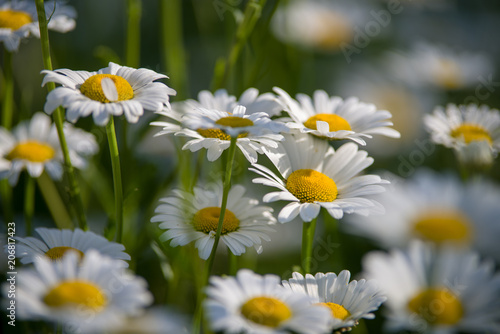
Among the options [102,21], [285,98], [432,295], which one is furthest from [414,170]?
[102,21]

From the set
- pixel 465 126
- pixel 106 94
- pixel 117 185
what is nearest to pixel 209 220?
pixel 117 185

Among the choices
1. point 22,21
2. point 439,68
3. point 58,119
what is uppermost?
point 439,68

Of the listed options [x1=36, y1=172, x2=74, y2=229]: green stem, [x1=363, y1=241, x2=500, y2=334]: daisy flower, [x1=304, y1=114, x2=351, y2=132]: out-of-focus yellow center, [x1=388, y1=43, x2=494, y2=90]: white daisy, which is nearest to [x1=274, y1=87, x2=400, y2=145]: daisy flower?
[x1=304, y1=114, x2=351, y2=132]: out-of-focus yellow center

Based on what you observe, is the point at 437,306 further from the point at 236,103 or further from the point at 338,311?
the point at 236,103

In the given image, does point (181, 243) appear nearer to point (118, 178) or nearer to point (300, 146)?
point (118, 178)

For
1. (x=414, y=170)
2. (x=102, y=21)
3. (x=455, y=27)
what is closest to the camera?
(x=414, y=170)

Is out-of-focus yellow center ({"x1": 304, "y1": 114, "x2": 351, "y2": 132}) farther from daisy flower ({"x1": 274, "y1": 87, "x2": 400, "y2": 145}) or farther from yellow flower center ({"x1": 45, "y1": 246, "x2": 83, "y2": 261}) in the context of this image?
yellow flower center ({"x1": 45, "y1": 246, "x2": 83, "y2": 261})
